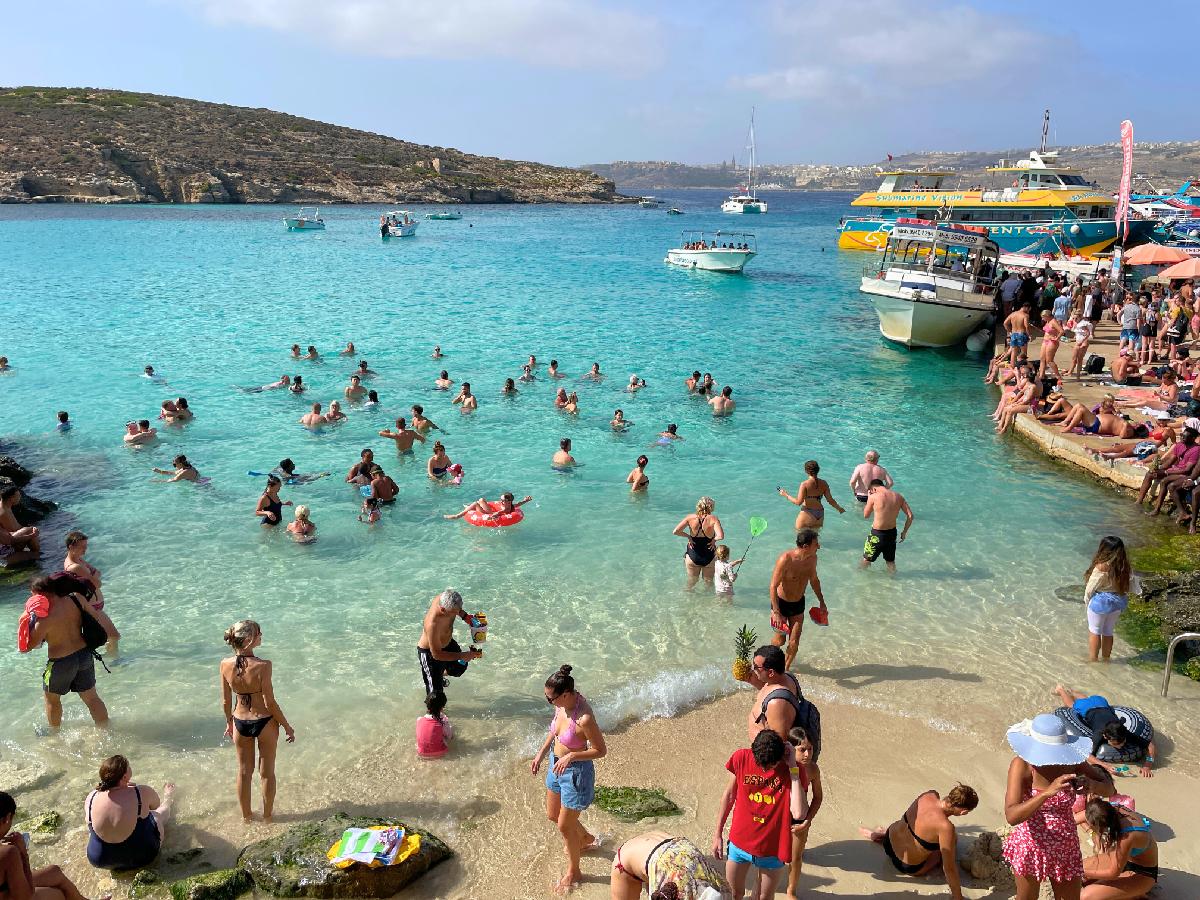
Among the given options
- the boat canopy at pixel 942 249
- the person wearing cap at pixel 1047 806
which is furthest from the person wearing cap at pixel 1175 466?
the boat canopy at pixel 942 249

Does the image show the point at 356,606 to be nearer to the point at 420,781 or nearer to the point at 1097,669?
the point at 420,781

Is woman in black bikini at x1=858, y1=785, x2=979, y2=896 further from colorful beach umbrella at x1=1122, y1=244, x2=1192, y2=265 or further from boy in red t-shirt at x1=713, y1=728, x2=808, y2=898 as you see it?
colorful beach umbrella at x1=1122, y1=244, x2=1192, y2=265

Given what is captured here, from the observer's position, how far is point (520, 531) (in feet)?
39.7

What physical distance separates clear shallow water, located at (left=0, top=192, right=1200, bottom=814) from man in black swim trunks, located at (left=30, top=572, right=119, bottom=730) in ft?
2.00

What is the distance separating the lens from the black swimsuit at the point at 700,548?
9875mm

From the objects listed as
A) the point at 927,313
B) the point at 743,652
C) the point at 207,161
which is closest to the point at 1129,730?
the point at 743,652

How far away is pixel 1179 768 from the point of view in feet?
21.8

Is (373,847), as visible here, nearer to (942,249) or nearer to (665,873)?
(665,873)

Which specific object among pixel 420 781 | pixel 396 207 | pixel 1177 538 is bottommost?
pixel 420 781

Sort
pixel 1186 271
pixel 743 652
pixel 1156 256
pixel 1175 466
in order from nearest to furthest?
pixel 743 652
pixel 1175 466
pixel 1186 271
pixel 1156 256

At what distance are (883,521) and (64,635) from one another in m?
8.63

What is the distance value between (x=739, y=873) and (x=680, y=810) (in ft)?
5.36

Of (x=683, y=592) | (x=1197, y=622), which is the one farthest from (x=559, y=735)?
(x=1197, y=622)

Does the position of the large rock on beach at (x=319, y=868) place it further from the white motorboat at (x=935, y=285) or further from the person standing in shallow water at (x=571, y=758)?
the white motorboat at (x=935, y=285)
